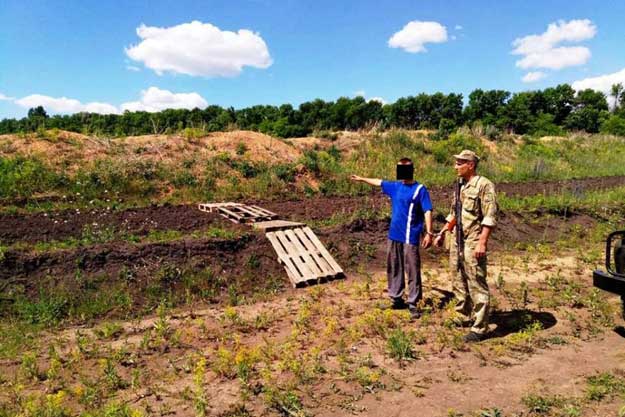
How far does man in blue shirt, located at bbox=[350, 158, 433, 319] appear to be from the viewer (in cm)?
564

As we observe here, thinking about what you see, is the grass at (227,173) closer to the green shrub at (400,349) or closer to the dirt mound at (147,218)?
the dirt mound at (147,218)

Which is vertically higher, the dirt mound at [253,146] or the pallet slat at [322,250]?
the dirt mound at [253,146]

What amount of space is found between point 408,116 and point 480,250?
4185 centimetres

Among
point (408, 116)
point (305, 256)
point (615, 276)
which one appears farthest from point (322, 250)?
point (408, 116)

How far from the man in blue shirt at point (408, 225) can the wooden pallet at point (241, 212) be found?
4.12m

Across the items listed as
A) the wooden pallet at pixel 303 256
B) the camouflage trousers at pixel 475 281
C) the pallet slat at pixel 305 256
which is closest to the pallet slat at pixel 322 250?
the wooden pallet at pixel 303 256

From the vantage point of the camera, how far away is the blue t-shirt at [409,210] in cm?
563

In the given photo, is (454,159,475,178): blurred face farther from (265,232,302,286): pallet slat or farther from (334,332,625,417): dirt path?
(265,232,302,286): pallet slat

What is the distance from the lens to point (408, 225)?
5.66m

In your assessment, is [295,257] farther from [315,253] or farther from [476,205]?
[476,205]

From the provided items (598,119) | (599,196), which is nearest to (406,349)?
(599,196)

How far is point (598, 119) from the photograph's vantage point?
156 feet

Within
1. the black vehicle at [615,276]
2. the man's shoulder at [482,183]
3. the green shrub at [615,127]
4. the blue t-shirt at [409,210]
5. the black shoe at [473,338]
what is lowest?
the black shoe at [473,338]

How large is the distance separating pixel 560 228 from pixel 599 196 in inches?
158
